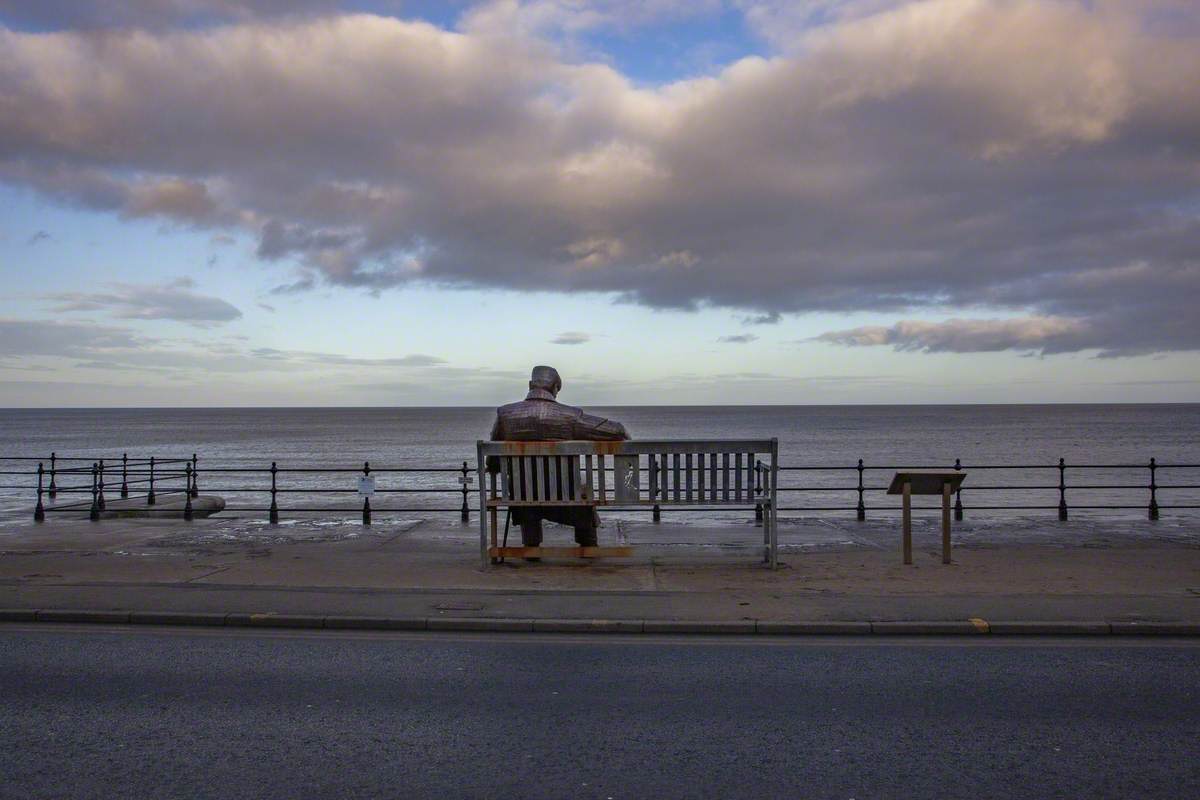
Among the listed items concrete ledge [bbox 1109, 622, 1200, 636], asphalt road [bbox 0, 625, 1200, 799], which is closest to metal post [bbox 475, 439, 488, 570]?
asphalt road [bbox 0, 625, 1200, 799]

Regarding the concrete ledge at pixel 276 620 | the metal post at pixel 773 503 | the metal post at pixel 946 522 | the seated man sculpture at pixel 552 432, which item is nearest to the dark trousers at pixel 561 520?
the seated man sculpture at pixel 552 432

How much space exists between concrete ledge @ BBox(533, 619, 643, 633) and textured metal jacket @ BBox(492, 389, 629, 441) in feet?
10.8

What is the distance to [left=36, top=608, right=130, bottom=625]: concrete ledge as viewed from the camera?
9.02 meters

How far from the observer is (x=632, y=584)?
10.6 metres

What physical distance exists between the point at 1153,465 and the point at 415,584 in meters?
12.6

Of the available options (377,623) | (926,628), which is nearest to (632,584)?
(377,623)

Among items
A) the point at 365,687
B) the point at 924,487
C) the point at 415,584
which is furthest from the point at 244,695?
the point at 924,487

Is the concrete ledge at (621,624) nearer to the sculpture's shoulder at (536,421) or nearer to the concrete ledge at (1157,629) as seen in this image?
the concrete ledge at (1157,629)

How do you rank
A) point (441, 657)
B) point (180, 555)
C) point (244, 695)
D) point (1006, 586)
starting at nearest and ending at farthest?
point (244, 695) → point (441, 657) → point (1006, 586) → point (180, 555)

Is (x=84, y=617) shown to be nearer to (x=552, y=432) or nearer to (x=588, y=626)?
(x=588, y=626)

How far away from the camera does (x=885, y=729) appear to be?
591cm

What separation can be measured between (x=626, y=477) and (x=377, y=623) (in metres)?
3.55

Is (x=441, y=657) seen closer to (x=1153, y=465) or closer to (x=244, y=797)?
(x=244, y=797)

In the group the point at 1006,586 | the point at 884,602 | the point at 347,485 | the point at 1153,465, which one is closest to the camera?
the point at 884,602
